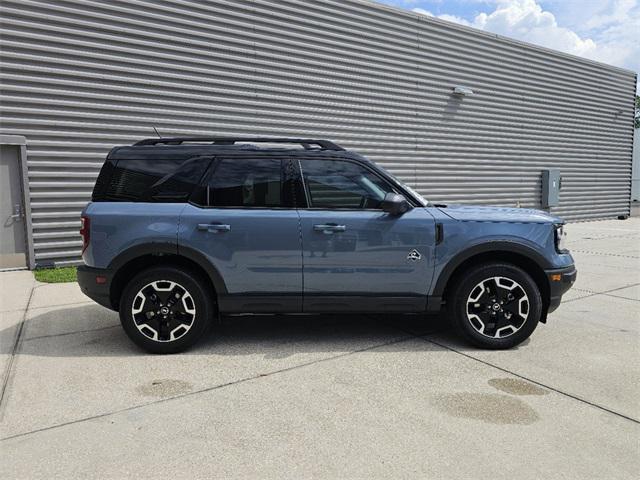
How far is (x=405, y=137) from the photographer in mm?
12148

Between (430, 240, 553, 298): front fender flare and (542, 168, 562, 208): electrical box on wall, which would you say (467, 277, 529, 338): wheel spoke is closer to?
(430, 240, 553, 298): front fender flare

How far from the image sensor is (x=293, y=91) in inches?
401

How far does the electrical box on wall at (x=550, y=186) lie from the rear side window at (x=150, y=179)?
44.7ft

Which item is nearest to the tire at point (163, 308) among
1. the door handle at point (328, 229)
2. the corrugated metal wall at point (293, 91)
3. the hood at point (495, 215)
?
the door handle at point (328, 229)

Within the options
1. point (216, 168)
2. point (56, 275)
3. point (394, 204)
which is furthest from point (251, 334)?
point (56, 275)

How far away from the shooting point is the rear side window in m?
4.30

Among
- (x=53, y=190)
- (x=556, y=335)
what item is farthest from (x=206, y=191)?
(x=53, y=190)

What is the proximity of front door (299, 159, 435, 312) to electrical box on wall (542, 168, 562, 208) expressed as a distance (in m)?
12.6

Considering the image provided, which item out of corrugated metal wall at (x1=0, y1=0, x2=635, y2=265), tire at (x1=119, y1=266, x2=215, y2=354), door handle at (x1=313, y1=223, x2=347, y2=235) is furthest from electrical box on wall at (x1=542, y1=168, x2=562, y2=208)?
tire at (x1=119, y1=266, x2=215, y2=354)

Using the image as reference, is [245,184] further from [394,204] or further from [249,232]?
[394,204]

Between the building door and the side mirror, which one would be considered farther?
the building door

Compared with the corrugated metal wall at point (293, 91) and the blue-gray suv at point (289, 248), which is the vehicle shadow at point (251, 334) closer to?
the blue-gray suv at point (289, 248)

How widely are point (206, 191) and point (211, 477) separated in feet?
8.13

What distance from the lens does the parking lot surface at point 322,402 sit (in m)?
2.64
